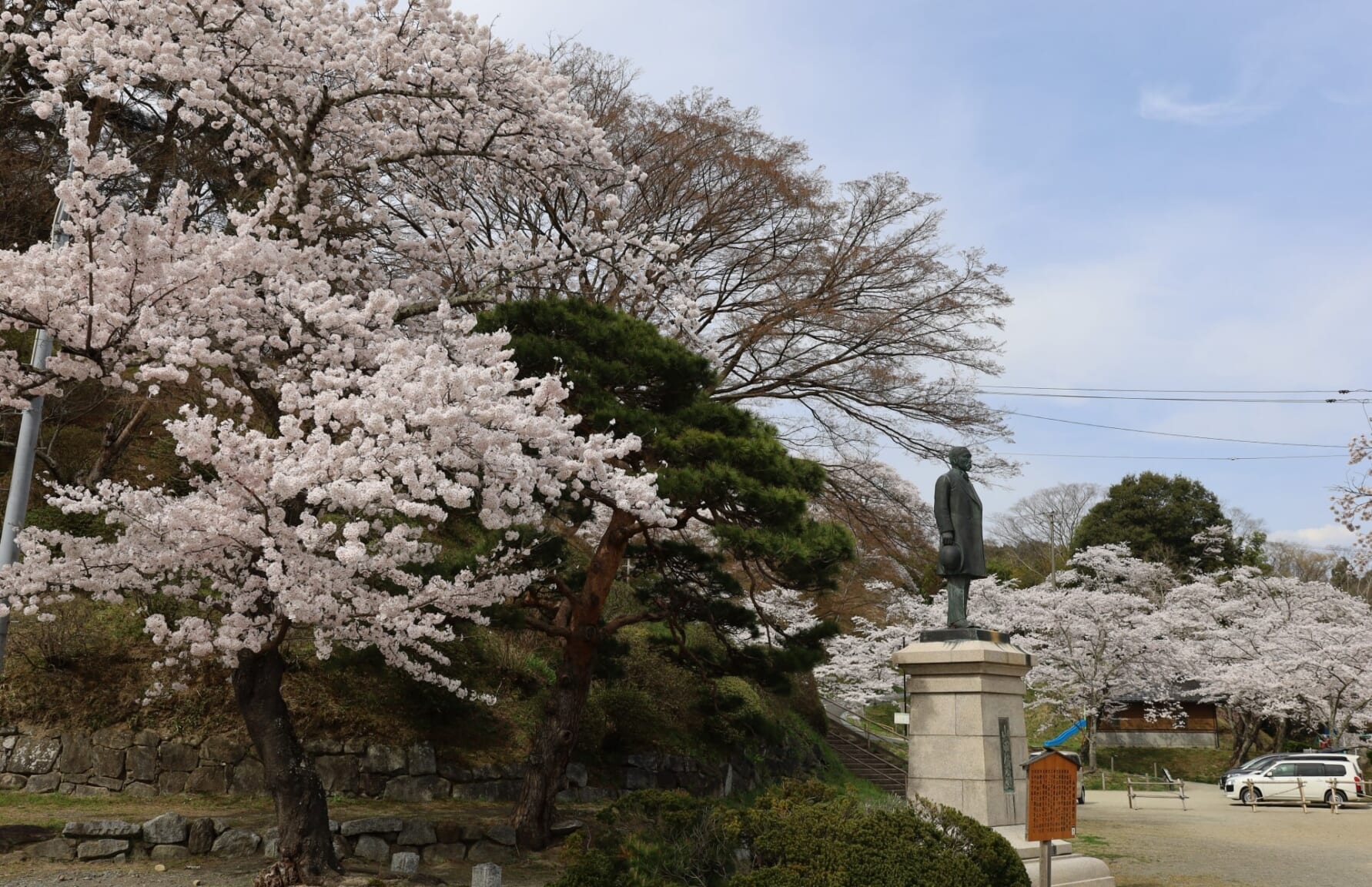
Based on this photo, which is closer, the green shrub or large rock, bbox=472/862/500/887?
the green shrub

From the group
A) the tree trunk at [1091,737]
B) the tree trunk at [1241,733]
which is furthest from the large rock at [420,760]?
the tree trunk at [1241,733]

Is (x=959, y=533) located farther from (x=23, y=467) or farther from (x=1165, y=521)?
(x=1165, y=521)

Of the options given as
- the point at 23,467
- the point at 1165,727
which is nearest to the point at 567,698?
the point at 23,467

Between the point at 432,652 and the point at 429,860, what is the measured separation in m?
3.23

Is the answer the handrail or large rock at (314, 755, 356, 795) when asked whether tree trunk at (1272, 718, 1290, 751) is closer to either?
the handrail

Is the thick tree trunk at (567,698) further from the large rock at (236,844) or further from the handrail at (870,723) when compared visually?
the handrail at (870,723)

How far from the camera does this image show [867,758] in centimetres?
2522

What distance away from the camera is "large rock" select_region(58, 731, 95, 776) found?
1119cm

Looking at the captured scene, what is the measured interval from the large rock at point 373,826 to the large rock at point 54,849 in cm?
229

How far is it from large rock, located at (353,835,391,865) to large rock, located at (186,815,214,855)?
132 centimetres

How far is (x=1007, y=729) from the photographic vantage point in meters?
9.08

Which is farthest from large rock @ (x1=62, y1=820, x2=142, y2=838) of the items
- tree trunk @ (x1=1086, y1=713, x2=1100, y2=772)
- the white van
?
the white van

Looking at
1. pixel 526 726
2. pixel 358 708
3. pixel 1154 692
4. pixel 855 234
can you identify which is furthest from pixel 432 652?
pixel 1154 692

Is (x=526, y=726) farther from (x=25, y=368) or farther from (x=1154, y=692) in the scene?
(x=1154, y=692)
